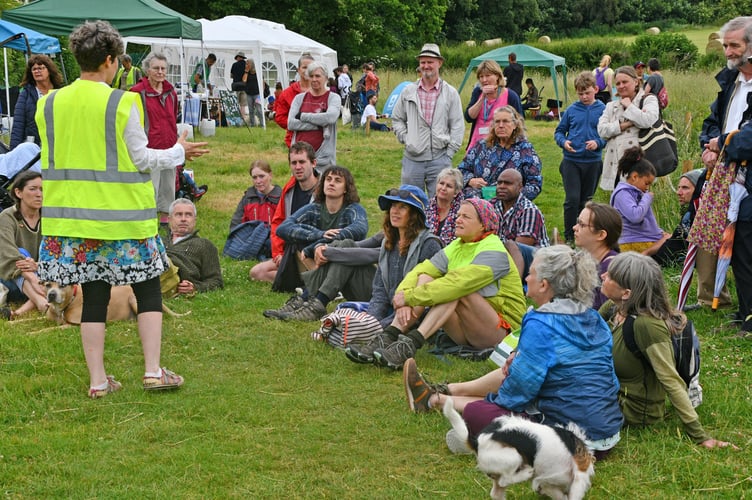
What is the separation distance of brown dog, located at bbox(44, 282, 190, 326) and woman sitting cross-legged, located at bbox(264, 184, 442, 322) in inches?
43.8

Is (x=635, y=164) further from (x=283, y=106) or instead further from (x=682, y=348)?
(x=283, y=106)

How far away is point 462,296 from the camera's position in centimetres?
519

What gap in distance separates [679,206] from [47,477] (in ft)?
23.1

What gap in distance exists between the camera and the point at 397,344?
17.3 ft

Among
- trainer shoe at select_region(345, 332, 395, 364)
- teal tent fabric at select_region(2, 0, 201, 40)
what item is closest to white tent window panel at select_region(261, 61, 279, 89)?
teal tent fabric at select_region(2, 0, 201, 40)

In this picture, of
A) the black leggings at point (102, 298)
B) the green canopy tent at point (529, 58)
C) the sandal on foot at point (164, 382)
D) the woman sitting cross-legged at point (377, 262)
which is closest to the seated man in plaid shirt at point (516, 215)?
the woman sitting cross-legged at point (377, 262)

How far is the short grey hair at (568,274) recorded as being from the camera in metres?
3.76

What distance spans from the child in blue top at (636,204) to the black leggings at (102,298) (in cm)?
408

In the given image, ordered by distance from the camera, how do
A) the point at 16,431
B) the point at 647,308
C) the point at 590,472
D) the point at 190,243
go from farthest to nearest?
the point at 190,243 → the point at 16,431 → the point at 647,308 → the point at 590,472

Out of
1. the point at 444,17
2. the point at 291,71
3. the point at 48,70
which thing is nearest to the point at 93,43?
the point at 48,70

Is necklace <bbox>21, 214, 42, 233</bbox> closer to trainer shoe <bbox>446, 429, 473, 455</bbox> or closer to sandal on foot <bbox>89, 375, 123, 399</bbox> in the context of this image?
sandal on foot <bbox>89, 375, 123, 399</bbox>

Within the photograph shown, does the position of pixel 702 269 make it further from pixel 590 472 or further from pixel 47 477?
pixel 47 477

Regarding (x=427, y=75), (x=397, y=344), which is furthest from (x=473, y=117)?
(x=397, y=344)

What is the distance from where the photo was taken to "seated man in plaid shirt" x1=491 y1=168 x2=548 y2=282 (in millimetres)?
6719
